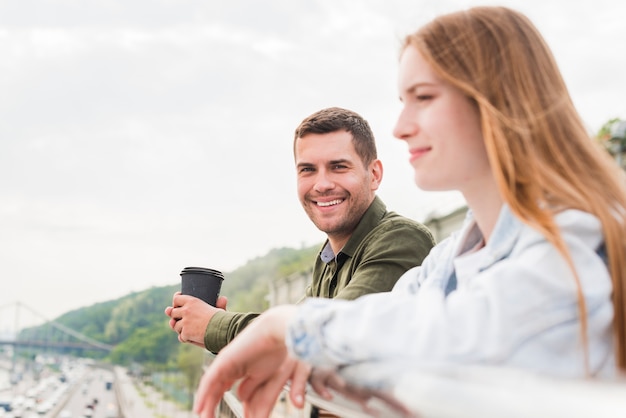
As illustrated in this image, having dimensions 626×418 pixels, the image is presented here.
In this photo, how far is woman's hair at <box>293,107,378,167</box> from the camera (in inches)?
84.5

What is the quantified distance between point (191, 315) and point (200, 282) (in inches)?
3.1

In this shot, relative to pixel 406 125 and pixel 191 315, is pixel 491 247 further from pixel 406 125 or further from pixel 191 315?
pixel 191 315

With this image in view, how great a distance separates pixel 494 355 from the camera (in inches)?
29.8

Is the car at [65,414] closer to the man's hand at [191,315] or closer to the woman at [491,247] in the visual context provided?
the man's hand at [191,315]

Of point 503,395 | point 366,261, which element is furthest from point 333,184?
point 503,395

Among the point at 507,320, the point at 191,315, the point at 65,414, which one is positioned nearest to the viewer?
the point at 507,320

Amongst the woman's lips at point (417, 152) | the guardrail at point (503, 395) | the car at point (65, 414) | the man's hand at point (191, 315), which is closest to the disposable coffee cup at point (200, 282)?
the man's hand at point (191, 315)

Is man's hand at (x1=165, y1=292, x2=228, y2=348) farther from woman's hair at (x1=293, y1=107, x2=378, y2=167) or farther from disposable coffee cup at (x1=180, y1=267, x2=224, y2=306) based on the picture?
woman's hair at (x1=293, y1=107, x2=378, y2=167)

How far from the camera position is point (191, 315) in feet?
5.51

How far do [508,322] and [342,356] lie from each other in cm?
19

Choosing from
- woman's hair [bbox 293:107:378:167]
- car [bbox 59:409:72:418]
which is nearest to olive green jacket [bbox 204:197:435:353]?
woman's hair [bbox 293:107:378:167]

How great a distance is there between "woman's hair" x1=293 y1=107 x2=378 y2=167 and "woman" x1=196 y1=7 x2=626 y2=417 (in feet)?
3.52

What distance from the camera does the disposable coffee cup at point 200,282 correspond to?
1.67m

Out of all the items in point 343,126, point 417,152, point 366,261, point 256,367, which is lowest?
point 256,367
